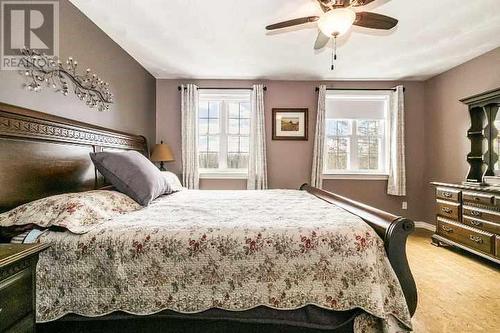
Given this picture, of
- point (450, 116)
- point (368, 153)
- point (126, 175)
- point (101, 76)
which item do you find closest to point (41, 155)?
point (126, 175)

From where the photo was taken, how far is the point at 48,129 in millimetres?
1847

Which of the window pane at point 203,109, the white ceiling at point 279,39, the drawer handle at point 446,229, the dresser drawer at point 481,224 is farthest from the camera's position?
the window pane at point 203,109

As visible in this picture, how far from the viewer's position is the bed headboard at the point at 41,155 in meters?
1.54

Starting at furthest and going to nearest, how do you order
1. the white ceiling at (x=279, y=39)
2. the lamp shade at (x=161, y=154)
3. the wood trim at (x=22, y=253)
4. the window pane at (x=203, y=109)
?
the window pane at (x=203, y=109), the lamp shade at (x=161, y=154), the white ceiling at (x=279, y=39), the wood trim at (x=22, y=253)

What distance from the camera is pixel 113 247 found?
131 centimetres

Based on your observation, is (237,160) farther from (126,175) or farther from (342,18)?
(342,18)

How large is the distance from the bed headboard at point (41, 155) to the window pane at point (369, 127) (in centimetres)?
387

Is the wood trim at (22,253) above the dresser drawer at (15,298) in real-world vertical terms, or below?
above

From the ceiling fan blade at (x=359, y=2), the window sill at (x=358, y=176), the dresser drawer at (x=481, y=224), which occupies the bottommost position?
the dresser drawer at (x=481, y=224)

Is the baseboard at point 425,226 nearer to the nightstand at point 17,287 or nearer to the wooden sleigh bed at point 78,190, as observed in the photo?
the wooden sleigh bed at point 78,190

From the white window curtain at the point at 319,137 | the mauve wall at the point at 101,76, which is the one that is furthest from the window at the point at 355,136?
the mauve wall at the point at 101,76

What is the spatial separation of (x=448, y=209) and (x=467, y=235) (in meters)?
0.37

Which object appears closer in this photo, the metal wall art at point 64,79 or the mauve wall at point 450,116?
the metal wall art at point 64,79

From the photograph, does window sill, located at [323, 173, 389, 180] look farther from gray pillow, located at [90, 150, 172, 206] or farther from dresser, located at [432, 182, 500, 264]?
gray pillow, located at [90, 150, 172, 206]
